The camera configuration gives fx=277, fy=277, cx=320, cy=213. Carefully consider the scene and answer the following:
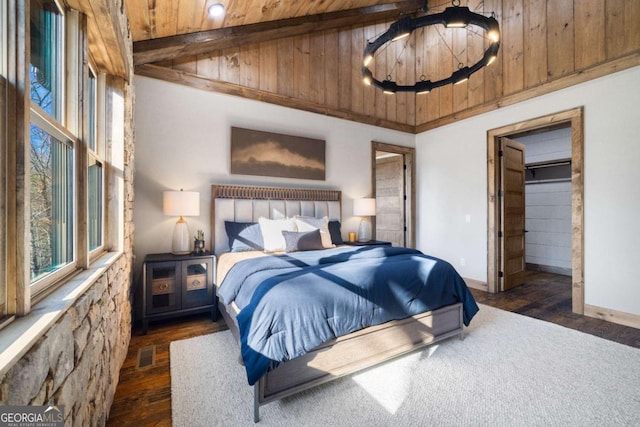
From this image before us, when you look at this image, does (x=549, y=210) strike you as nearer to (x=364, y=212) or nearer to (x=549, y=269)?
(x=549, y=269)

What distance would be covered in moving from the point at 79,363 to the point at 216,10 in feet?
11.1

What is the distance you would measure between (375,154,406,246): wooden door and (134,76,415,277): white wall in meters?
2.04

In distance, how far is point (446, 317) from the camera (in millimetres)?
2523

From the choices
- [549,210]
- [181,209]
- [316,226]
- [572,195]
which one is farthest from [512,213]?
[181,209]

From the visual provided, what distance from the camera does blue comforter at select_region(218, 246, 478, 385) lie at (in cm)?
170

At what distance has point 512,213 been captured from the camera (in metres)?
4.51

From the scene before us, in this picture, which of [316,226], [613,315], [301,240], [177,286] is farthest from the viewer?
[316,226]

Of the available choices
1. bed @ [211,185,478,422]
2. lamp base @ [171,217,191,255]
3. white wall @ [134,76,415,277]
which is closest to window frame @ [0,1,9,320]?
bed @ [211,185,478,422]

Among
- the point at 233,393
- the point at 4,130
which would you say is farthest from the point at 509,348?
the point at 4,130

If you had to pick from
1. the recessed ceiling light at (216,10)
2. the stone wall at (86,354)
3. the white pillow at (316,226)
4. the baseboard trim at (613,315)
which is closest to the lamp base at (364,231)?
the white pillow at (316,226)

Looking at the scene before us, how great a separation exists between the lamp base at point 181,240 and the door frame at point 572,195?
4362 millimetres

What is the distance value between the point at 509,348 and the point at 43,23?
383 centimetres

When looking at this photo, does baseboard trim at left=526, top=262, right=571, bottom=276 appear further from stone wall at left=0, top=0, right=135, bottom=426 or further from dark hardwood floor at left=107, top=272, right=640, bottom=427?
stone wall at left=0, top=0, right=135, bottom=426

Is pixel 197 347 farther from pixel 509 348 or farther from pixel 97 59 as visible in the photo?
pixel 509 348
